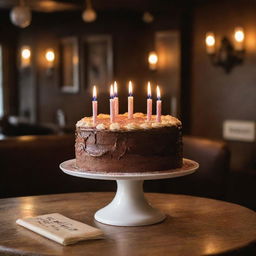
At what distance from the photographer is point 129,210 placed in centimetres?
244

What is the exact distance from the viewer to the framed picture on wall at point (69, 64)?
1024 centimetres

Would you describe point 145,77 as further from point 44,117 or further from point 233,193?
point 233,193

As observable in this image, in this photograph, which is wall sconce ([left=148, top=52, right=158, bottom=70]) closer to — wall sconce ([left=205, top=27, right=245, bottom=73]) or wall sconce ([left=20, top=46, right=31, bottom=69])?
wall sconce ([left=205, top=27, right=245, bottom=73])

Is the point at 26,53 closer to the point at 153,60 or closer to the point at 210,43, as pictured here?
the point at 153,60

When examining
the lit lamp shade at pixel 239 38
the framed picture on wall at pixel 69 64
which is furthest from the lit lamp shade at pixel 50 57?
the lit lamp shade at pixel 239 38

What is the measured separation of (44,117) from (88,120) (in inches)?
347

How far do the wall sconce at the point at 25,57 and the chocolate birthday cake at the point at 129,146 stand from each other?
9.12 metres

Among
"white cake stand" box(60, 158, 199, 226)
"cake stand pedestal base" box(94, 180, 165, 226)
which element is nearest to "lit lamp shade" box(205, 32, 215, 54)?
"white cake stand" box(60, 158, 199, 226)

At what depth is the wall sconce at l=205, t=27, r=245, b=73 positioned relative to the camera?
22.8ft

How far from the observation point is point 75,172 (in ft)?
7.70

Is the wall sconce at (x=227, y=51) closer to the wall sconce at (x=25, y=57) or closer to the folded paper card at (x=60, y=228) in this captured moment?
the wall sconce at (x=25, y=57)

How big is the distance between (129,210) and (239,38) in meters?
4.90

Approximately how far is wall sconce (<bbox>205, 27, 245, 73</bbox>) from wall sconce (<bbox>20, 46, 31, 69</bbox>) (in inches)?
190

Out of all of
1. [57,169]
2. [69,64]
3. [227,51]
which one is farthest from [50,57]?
[57,169]
